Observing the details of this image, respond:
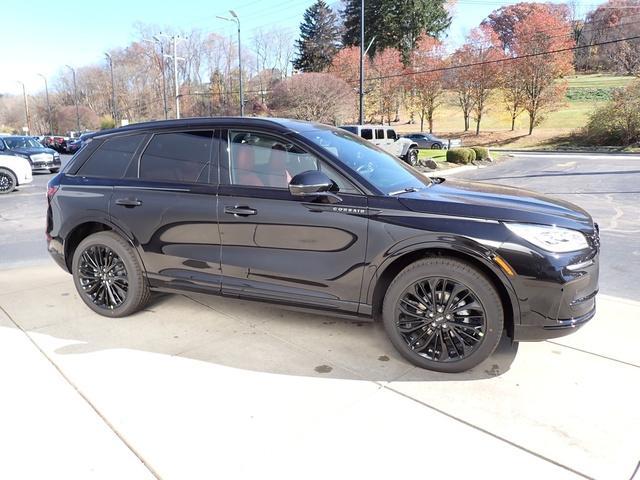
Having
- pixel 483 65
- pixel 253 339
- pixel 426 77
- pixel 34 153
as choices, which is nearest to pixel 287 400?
pixel 253 339

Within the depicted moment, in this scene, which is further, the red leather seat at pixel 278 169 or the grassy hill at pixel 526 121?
the grassy hill at pixel 526 121

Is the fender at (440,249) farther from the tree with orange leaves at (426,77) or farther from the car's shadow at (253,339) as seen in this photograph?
the tree with orange leaves at (426,77)

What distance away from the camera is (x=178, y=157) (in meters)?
3.91

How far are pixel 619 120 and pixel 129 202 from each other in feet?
127

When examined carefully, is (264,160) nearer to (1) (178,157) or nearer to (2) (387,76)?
(1) (178,157)

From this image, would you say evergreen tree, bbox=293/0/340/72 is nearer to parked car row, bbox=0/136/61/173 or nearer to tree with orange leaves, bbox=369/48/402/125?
tree with orange leaves, bbox=369/48/402/125

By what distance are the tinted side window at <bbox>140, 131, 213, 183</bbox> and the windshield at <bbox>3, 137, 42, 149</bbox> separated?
1935 cm

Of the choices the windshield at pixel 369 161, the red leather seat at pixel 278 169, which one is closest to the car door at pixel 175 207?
the red leather seat at pixel 278 169

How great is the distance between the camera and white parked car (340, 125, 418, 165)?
2028cm

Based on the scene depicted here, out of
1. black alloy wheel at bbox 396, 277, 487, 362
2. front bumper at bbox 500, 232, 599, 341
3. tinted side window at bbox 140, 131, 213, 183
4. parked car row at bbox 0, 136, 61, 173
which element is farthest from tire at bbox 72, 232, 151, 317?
parked car row at bbox 0, 136, 61, 173

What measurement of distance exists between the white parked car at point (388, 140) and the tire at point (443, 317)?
55.6ft

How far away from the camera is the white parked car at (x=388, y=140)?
2028cm

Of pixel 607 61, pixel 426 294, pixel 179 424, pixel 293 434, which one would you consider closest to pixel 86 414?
pixel 179 424

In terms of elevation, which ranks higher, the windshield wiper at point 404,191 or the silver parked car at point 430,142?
the silver parked car at point 430,142
